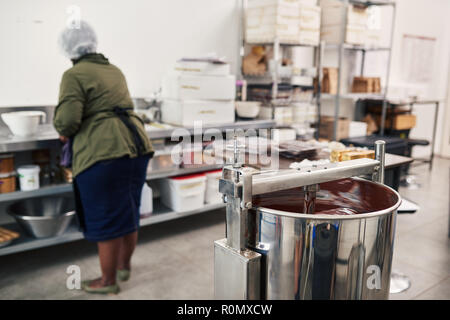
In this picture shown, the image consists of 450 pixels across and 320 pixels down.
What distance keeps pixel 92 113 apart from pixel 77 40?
38 centimetres

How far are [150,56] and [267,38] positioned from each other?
110 cm

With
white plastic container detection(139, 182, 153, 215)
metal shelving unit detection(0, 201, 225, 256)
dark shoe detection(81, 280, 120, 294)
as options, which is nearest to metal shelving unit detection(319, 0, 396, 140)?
metal shelving unit detection(0, 201, 225, 256)

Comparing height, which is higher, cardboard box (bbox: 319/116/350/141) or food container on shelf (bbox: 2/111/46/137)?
food container on shelf (bbox: 2/111/46/137)

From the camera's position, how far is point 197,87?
10.8 ft

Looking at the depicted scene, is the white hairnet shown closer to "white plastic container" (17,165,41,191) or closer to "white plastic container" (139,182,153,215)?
"white plastic container" (17,165,41,191)

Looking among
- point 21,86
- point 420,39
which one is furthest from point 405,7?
point 21,86

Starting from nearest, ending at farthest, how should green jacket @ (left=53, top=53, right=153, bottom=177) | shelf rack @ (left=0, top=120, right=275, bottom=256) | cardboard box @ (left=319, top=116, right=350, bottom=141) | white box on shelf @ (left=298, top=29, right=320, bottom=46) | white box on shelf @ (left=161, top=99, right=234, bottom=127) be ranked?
green jacket @ (left=53, top=53, right=153, bottom=177), shelf rack @ (left=0, top=120, right=275, bottom=256), white box on shelf @ (left=161, top=99, right=234, bottom=127), white box on shelf @ (left=298, top=29, right=320, bottom=46), cardboard box @ (left=319, top=116, right=350, bottom=141)

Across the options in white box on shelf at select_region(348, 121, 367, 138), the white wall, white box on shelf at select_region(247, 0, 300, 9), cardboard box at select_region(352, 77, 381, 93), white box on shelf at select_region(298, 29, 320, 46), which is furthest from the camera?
cardboard box at select_region(352, 77, 381, 93)

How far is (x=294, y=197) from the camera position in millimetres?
1113

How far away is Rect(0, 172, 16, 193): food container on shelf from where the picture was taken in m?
2.52

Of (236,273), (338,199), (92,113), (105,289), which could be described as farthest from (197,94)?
(236,273)

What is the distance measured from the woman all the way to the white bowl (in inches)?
58.7

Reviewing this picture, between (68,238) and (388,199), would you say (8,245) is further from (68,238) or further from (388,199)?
(388,199)

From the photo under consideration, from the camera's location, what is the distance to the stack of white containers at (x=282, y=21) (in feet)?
12.1
